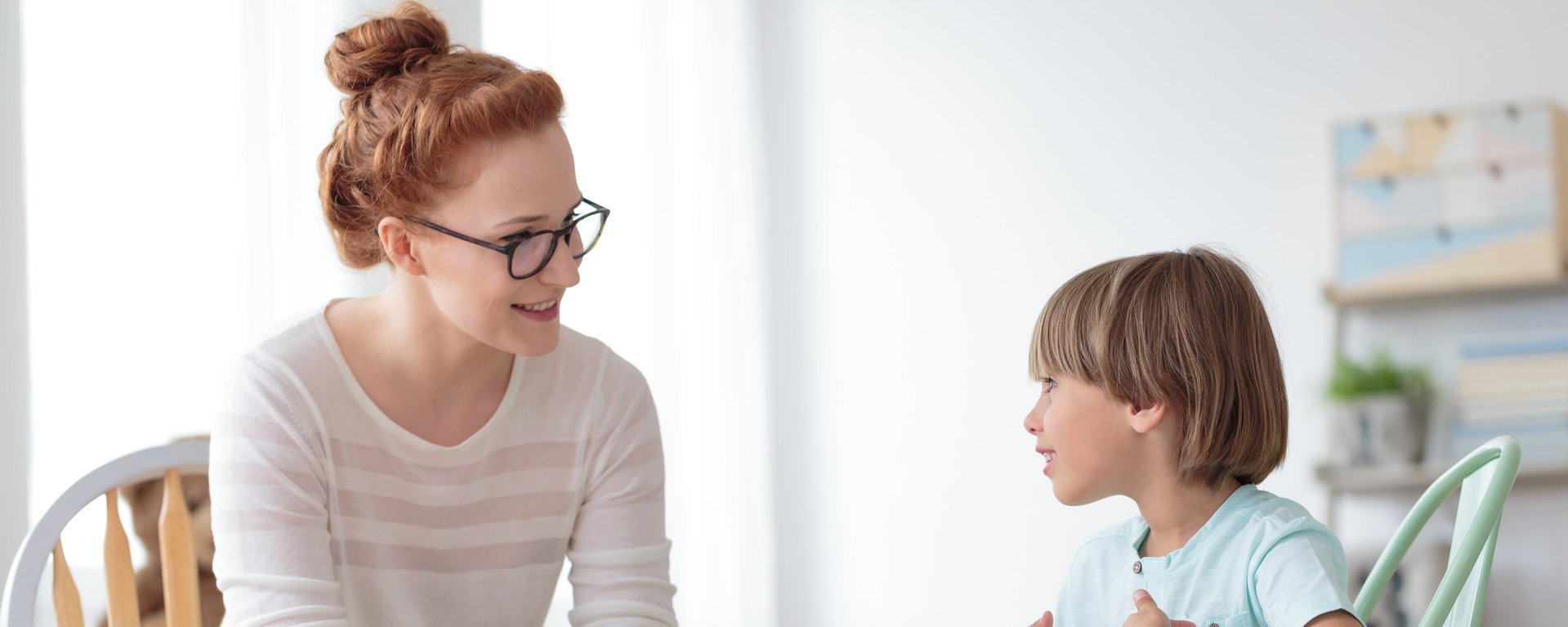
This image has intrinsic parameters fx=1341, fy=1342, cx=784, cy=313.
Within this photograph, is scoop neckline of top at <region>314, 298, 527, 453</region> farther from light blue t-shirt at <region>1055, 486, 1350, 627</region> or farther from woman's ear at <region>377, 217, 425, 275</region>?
light blue t-shirt at <region>1055, 486, 1350, 627</region>

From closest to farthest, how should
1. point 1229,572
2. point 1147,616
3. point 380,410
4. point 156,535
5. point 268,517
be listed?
point 1147,616 → point 1229,572 → point 268,517 → point 380,410 → point 156,535

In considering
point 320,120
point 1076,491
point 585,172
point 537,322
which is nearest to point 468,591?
point 537,322

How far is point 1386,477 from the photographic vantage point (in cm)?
310

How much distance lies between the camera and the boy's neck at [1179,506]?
1198 mm

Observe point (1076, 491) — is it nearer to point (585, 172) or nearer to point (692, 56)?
point (585, 172)

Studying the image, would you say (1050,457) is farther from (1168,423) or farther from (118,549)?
(118,549)

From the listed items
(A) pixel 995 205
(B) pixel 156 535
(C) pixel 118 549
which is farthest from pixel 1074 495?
(A) pixel 995 205

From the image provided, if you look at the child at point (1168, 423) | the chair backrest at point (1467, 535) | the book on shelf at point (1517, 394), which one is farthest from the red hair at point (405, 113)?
the book on shelf at point (1517, 394)

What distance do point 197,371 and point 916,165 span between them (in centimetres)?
232

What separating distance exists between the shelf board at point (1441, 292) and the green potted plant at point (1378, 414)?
159 mm

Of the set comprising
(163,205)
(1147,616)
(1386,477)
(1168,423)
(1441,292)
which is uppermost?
(163,205)

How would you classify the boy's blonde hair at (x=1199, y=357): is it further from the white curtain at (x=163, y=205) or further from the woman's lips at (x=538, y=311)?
the white curtain at (x=163, y=205)

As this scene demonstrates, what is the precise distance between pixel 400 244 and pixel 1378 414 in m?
2.56

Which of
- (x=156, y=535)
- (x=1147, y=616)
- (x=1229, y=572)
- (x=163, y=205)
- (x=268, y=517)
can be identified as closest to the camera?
(x=1147, y=616)
